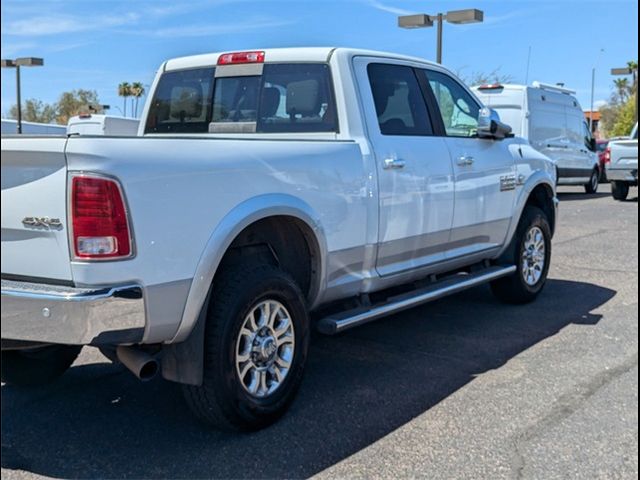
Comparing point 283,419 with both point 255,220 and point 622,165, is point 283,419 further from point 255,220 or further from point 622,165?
point 622,165

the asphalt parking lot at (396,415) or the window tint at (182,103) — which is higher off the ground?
the window tint at (182,103)

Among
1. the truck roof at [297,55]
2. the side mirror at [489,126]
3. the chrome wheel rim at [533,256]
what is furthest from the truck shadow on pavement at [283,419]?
the truck roof at [297,55]

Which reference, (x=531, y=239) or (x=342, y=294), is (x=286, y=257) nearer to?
(x=342, y=294)

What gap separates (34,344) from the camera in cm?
317

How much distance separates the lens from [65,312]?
9.52 ft

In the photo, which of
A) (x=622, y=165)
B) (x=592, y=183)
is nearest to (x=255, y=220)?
(x=622, y=165)

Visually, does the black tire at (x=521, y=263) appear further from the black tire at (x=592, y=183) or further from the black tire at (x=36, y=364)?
the black tire at (x=592, y=183)

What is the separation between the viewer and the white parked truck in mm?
16938

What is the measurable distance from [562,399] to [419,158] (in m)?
1.78

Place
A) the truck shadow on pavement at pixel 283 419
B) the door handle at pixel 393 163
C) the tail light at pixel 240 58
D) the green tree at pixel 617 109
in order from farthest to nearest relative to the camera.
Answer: the green tree at pixel 617 109 → the tail light at pixel 240 58 → the door handle at pixel 393 163 → the truck shadow on pavement at pixel 283 419

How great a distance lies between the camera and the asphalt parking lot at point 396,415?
335cm

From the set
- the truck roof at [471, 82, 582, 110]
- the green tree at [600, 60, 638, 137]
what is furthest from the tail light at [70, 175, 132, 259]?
the green tree at [600, 60, 638, 137]

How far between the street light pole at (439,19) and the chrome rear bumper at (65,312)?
1624 cm

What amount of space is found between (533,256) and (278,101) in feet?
9.64
